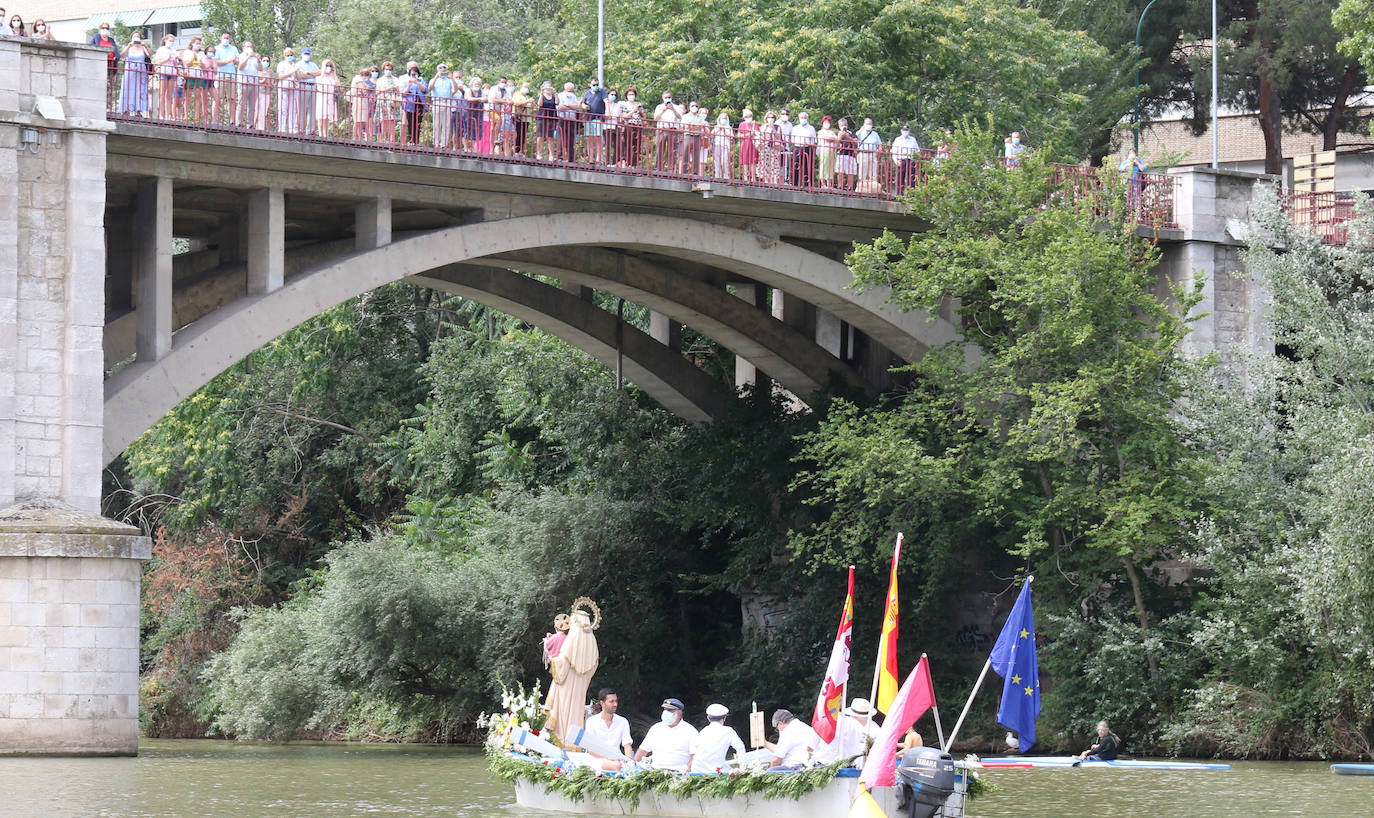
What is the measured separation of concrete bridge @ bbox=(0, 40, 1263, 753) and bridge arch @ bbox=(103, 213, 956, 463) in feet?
0.11

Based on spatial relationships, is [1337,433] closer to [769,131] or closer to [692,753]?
[769,131]

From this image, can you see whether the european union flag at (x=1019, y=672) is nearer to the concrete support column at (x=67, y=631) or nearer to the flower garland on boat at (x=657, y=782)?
the flower garland on boat at (x=657, y=782)

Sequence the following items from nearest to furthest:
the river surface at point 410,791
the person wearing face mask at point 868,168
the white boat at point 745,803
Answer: the white boat at point 745,803
the river surface at point 410,791
the person wearing face mask at point 868,168

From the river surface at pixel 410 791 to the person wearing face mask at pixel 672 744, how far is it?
5.07 feet

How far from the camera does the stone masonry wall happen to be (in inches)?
1091

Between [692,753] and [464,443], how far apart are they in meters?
24.7

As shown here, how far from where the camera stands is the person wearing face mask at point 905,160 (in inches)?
1430

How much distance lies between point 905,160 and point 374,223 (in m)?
9.54

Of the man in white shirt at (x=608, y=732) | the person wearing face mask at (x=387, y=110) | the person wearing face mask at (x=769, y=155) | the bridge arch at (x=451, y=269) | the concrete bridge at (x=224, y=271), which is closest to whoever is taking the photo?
the man in white shirt at (x=608, y=732)

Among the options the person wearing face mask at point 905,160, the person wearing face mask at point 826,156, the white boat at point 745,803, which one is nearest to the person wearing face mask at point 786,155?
the person wearing face mask at point 826,156

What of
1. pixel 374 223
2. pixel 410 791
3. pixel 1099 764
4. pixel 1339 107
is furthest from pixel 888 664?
pixel 1339 107

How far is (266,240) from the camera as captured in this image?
99.3ft

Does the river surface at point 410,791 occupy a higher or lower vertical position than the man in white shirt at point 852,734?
lower

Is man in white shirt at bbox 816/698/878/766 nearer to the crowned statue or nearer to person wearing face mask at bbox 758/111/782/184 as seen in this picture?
the crowned statue
